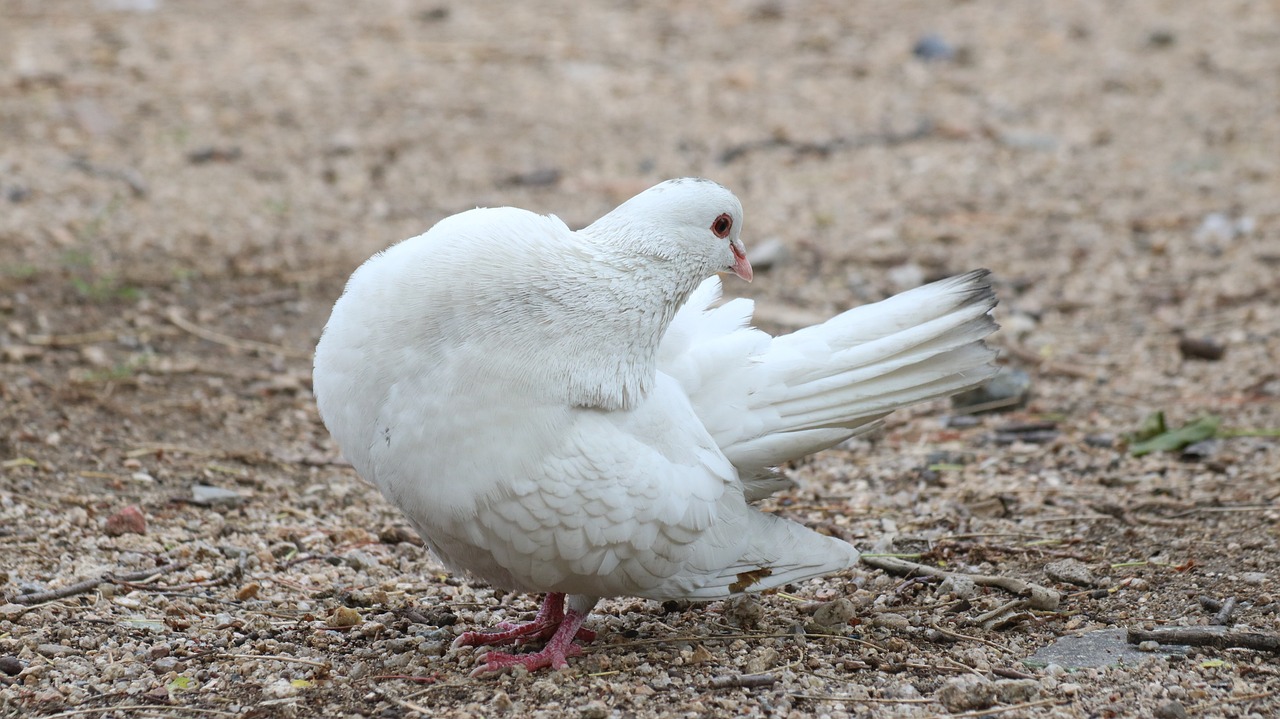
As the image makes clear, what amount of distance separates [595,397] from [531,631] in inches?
35.4

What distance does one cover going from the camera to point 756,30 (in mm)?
11773

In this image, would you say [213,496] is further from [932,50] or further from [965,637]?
[932,50]

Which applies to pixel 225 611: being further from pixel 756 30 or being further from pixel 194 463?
pixel 756 30

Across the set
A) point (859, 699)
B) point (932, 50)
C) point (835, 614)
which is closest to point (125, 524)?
point (835, 614)

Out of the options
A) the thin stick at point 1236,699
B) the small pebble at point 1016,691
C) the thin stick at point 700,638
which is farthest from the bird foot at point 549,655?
the thin stick at point 1236,699

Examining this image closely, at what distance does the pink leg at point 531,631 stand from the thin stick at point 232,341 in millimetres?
2709

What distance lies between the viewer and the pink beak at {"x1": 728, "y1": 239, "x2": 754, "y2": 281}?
3895mm

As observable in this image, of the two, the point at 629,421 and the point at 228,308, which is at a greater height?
the point at 629,421

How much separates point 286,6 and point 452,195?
375cm

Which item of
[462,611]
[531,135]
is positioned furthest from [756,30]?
[462,611]

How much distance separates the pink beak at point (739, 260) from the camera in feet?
12.8

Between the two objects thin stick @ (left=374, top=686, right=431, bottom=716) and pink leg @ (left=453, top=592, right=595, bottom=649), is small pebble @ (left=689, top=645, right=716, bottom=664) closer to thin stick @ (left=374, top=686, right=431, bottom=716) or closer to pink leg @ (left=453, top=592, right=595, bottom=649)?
pink leg @ (left=453, top=592, right=595, bottom=649)

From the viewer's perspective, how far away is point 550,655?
373cm

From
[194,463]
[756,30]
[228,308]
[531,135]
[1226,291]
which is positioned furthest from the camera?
[756,30]
